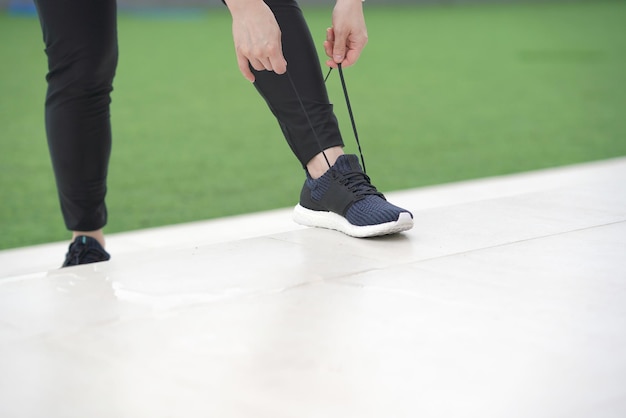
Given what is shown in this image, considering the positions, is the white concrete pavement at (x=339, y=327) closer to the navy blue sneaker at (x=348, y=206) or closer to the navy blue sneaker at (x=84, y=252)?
the navy blue sneaker at (x=348, y=206)

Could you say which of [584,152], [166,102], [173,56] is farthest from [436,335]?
[173,56]

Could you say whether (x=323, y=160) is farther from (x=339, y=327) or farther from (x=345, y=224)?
(x=339, y=327)

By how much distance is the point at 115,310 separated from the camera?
1.02 m

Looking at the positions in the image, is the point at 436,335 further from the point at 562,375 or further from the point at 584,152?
the point at 584,152

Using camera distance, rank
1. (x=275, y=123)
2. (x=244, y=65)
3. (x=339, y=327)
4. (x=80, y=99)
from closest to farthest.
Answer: (x=339, y=327) → (x=244, y=65) → (x=80, y=99) → (x=275, y=123)

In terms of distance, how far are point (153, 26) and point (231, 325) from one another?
687 cm

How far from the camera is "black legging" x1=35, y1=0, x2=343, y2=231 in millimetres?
1428

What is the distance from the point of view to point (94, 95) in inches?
61.2

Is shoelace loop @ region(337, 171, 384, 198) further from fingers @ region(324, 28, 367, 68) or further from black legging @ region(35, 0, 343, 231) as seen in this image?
fingers @ region(324, 28, 367, 68)

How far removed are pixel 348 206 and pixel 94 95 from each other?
1.55 ft

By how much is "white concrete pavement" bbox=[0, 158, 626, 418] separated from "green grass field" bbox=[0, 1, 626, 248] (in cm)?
98

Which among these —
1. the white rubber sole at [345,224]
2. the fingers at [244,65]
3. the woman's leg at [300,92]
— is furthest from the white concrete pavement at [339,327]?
the fingers at [244,65]

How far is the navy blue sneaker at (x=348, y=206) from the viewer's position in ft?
4.35

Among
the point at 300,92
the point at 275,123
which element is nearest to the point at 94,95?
the point at 300,92
